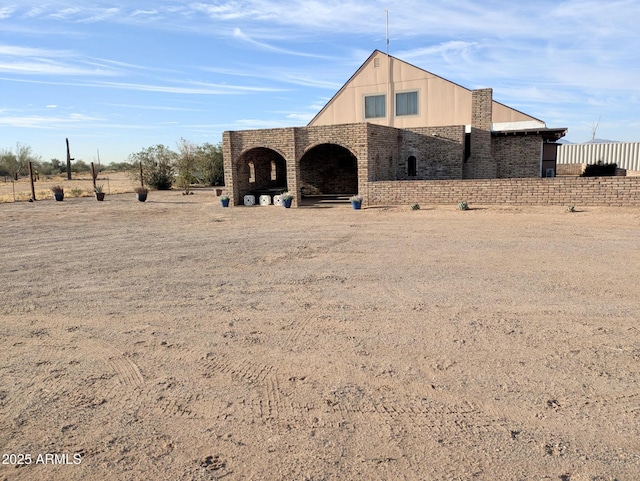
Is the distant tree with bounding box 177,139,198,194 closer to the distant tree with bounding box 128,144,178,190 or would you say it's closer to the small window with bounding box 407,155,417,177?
the distant tree with bounding box 128,144,178,190

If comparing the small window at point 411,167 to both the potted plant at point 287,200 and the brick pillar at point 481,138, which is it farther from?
the potted plant at point 287,200

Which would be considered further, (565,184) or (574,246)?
(565,184)

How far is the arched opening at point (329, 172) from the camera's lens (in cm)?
2706

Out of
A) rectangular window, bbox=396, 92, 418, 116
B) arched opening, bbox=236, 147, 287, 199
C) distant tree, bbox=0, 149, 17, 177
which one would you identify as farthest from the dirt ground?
distant tree, bbox=0, 149, 17, 177

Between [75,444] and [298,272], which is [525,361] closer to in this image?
[75,444]

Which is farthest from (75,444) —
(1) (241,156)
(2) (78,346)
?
(1) (241,156)

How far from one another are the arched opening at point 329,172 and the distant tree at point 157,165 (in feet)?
54.2

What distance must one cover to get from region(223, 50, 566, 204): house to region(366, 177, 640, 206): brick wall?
Result: 3.73 feet

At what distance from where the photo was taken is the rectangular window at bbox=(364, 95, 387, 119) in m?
28.0

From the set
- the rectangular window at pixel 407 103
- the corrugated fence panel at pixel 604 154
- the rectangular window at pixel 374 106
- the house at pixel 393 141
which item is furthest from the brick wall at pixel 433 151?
the corrugated fence panel at pixel 604 154

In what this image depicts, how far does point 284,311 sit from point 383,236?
273 inches

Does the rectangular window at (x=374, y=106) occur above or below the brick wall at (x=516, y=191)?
above

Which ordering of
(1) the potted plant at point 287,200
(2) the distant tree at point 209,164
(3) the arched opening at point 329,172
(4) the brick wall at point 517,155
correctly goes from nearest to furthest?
1. (1) the potted plant at point 287,200
2. (4) the brick wall at point 517,155
3. (3) the arched opening at point 329,172
4. (2) the distant tree at point 209,164

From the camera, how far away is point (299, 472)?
325 centimetres
